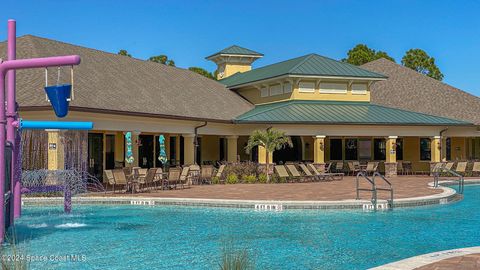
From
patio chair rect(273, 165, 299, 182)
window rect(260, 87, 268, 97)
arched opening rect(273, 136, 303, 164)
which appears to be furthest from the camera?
window rect(260, 87, 268, 97)

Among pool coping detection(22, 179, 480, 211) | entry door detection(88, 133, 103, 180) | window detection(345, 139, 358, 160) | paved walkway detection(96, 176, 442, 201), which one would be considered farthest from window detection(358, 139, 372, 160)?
entry door detection(88, 133, 103, 180)

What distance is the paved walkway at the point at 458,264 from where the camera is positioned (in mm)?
7539

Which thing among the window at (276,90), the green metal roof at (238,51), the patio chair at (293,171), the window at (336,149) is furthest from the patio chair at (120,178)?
the green metal roof at (238,51)

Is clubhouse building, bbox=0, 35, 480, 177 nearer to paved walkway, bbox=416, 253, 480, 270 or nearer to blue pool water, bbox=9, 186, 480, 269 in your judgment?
blue pool water, bbox=9, 186, 480, 269

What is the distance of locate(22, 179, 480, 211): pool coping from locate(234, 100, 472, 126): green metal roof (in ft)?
36.8

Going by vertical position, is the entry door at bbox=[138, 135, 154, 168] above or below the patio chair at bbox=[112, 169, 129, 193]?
above

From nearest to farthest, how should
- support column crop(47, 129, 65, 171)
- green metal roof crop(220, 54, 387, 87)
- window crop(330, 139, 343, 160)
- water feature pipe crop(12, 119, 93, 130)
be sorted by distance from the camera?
water feature pipe crop(12, 119, 93, 130) < support column crop(47, 129, 65, 171) < green metal roof crop(220, 54, 387, 87) < window crop(330, 139, 343, 160)

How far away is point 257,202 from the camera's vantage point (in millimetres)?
16516

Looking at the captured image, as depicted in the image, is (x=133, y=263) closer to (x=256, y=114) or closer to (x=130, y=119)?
(x=130, y=119)

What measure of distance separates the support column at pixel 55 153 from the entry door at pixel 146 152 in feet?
26.9

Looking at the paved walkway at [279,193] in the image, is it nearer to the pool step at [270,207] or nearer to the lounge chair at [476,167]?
the pool step at [270,207]

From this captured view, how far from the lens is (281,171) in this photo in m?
26.5

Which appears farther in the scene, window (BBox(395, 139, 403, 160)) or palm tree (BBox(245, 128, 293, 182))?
window (BBox(395, 139, 403, 160))

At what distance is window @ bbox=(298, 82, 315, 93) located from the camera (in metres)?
32.6
